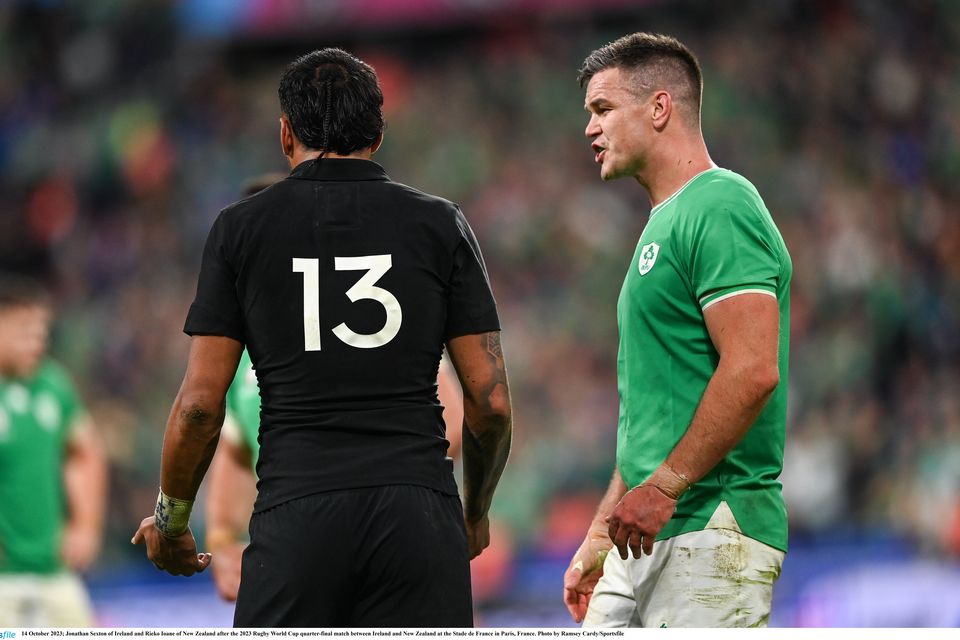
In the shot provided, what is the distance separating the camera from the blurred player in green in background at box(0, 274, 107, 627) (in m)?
7.29

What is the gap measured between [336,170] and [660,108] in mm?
1103

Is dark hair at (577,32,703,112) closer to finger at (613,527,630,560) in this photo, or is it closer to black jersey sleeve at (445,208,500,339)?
black jersey sleeve at (445,208,500,339)

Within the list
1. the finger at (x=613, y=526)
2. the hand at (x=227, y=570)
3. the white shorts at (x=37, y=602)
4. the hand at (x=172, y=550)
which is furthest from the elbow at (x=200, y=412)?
the white shorts at (x=37, y=602)

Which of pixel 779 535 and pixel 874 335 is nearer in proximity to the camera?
pixel 779 535

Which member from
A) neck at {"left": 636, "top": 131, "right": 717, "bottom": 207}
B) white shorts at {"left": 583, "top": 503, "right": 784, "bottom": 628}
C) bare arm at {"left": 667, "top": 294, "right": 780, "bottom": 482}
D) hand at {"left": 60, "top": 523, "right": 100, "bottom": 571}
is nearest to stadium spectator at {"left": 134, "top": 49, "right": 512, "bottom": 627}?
bare arm at {"left": 667, "top": 294, "right": 780, "bottom": 482}

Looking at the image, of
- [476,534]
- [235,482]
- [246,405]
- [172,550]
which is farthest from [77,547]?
[476,534]

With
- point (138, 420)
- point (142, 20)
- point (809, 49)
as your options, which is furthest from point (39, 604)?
point (142, 20)

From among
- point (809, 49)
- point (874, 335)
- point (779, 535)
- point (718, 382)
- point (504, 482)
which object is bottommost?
point (504, 482)

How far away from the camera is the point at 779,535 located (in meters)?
3.70

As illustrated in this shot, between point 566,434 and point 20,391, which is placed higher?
point 20,391

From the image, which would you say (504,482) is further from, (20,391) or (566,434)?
(20,391)

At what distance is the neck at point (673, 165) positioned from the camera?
397 centimetres

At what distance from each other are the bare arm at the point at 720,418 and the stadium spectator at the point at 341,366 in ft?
1.48
